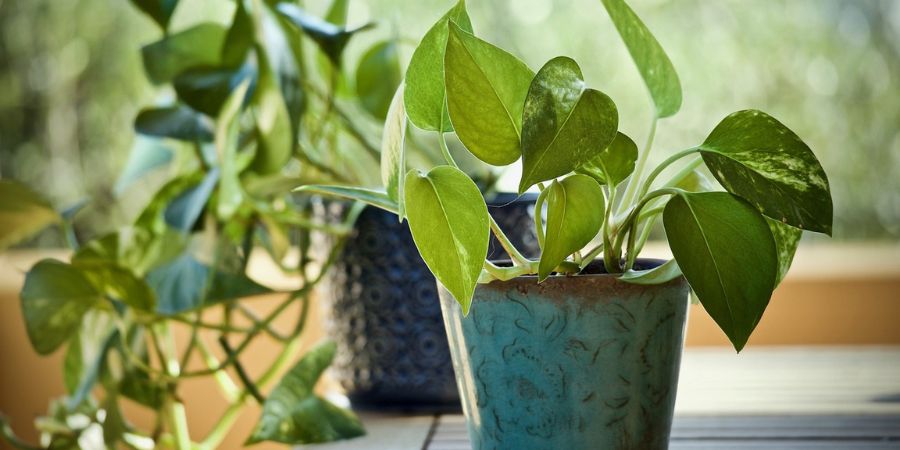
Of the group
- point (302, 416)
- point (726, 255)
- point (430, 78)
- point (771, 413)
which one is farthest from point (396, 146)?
point (771, 413)

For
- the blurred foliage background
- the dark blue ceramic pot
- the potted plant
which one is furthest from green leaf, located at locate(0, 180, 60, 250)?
the blurred foliage background

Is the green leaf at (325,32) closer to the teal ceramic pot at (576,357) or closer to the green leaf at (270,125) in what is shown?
the green leaf at (270,125)

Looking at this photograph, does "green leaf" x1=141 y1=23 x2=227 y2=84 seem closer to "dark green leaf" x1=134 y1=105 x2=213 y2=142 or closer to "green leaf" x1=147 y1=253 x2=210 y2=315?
"dark green leaf" x1=134 y1=105 x2=213 y2=142

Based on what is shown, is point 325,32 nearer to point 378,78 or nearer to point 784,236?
point 378,78

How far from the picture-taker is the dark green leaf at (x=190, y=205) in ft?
2.01

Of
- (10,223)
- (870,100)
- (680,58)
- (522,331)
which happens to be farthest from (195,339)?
(870,100)

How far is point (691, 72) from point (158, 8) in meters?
1.95

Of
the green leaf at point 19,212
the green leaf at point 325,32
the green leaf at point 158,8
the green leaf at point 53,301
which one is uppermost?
the green leaf at point 158,8

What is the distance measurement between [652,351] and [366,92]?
0.39 metres

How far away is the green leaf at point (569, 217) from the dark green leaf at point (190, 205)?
34cm

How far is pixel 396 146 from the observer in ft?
1.20

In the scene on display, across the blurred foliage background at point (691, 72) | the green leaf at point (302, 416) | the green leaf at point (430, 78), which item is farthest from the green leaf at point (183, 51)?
the blurred foliage background at point (691, 72)

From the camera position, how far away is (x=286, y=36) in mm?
687

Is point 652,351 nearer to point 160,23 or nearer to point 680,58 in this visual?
point 160,23
